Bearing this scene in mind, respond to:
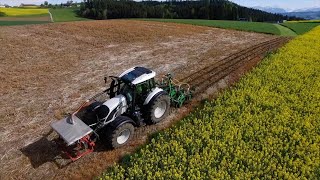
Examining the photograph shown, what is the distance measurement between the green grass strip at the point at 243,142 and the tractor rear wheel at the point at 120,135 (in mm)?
812

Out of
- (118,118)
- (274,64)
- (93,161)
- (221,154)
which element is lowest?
(93,161)

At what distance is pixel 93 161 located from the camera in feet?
31.9

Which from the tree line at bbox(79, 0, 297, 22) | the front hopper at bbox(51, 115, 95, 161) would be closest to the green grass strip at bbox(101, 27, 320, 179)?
the front hopper at bbox(51, 115, 95, 161)

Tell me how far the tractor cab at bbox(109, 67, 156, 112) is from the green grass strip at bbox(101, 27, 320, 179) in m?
1.59

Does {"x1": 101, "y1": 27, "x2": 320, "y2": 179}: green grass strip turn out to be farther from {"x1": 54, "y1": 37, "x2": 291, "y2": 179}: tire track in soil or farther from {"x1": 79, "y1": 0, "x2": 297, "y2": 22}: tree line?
{"x1": 79, "y1": 0, "x2": 297, "y2": 22}: tree line

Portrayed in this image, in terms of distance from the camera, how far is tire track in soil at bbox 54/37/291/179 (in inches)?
372

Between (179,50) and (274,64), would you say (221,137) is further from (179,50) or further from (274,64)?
(179,50)

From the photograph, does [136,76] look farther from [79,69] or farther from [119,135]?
[79,69]

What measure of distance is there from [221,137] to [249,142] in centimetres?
89

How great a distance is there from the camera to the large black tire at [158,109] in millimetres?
11031

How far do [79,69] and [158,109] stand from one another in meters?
10.6

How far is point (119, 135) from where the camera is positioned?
10.1 metres

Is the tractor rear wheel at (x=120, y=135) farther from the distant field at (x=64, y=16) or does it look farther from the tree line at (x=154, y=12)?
the tree line at (x=154, y=12)

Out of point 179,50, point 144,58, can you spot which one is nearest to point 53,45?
point 144,58
